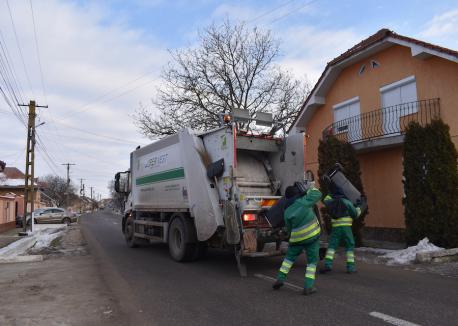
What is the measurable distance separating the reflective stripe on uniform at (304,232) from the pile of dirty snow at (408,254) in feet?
12.3

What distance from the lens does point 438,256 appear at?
9070 mm

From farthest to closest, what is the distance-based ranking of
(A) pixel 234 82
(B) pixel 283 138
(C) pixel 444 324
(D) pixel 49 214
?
(D) pixel 49 214
(A) pixel 234 82
(B) pixel 283 138
(C) pixel 444 324

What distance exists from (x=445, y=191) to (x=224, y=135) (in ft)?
18.5

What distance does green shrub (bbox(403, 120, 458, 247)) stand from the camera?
10172 millimetres

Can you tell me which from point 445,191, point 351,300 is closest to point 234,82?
point 445,191

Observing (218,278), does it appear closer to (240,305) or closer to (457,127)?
(240,305)

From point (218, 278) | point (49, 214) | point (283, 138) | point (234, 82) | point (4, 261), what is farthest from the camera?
point (49, 214)

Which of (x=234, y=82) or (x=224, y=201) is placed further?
(x=234, y=82)

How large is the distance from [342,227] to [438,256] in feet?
8.48

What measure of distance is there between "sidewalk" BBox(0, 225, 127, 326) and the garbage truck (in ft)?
6.88

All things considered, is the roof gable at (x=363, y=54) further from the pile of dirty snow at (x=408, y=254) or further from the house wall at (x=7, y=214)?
the house wall at (x=7, y=214)

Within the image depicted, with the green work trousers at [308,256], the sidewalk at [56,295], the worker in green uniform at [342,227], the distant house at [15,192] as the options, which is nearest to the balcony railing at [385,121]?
the worker in green uniform at [342,227]

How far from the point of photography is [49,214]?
119 ft

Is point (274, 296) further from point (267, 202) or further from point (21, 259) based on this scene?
point (21, 259)
